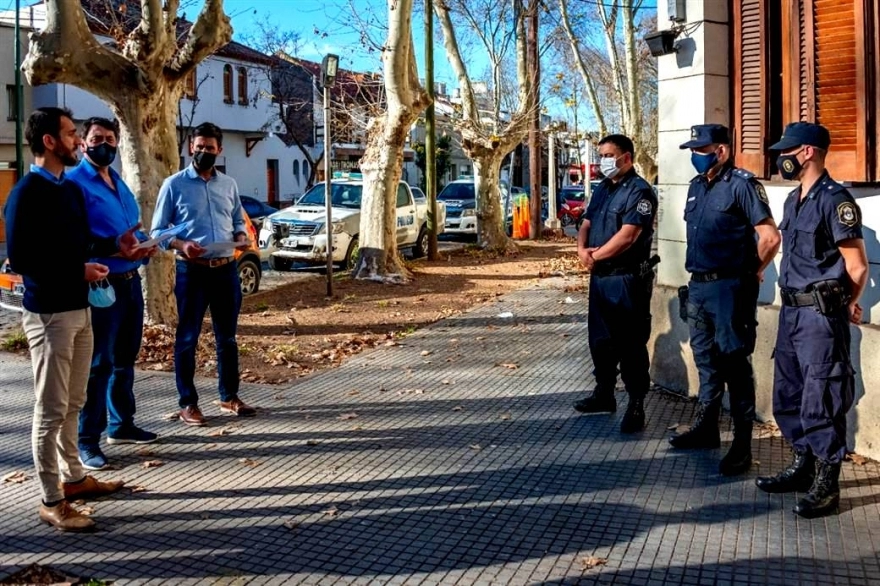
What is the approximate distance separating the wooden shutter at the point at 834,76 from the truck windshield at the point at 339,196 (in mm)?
12948

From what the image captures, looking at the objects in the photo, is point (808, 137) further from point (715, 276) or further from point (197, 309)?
point (197, 309)

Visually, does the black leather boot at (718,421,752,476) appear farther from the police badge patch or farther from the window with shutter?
the window with shutter

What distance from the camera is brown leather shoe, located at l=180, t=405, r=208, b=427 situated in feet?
22.5

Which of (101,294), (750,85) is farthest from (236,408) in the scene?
(750,85)

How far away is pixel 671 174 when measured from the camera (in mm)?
7617

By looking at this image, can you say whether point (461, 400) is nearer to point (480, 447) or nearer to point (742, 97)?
point (480, 447)

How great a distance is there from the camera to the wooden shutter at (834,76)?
20.0 ft

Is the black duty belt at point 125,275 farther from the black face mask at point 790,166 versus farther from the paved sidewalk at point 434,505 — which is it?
the black face mask at point 790,166

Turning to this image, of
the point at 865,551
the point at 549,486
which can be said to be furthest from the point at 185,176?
the point at 865,551

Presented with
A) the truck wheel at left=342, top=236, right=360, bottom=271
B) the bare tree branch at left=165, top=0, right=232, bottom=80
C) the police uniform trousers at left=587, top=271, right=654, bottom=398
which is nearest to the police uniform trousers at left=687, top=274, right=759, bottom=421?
the police uniform trousers at left=587, top=271, right=654, bottom=398

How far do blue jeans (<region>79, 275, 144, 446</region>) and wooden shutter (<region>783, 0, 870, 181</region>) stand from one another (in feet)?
15.0

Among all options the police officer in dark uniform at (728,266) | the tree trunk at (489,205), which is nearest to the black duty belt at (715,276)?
the police officer in dark uniform at (728,266)

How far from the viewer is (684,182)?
747 centimetres

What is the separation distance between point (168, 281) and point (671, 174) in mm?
5687
